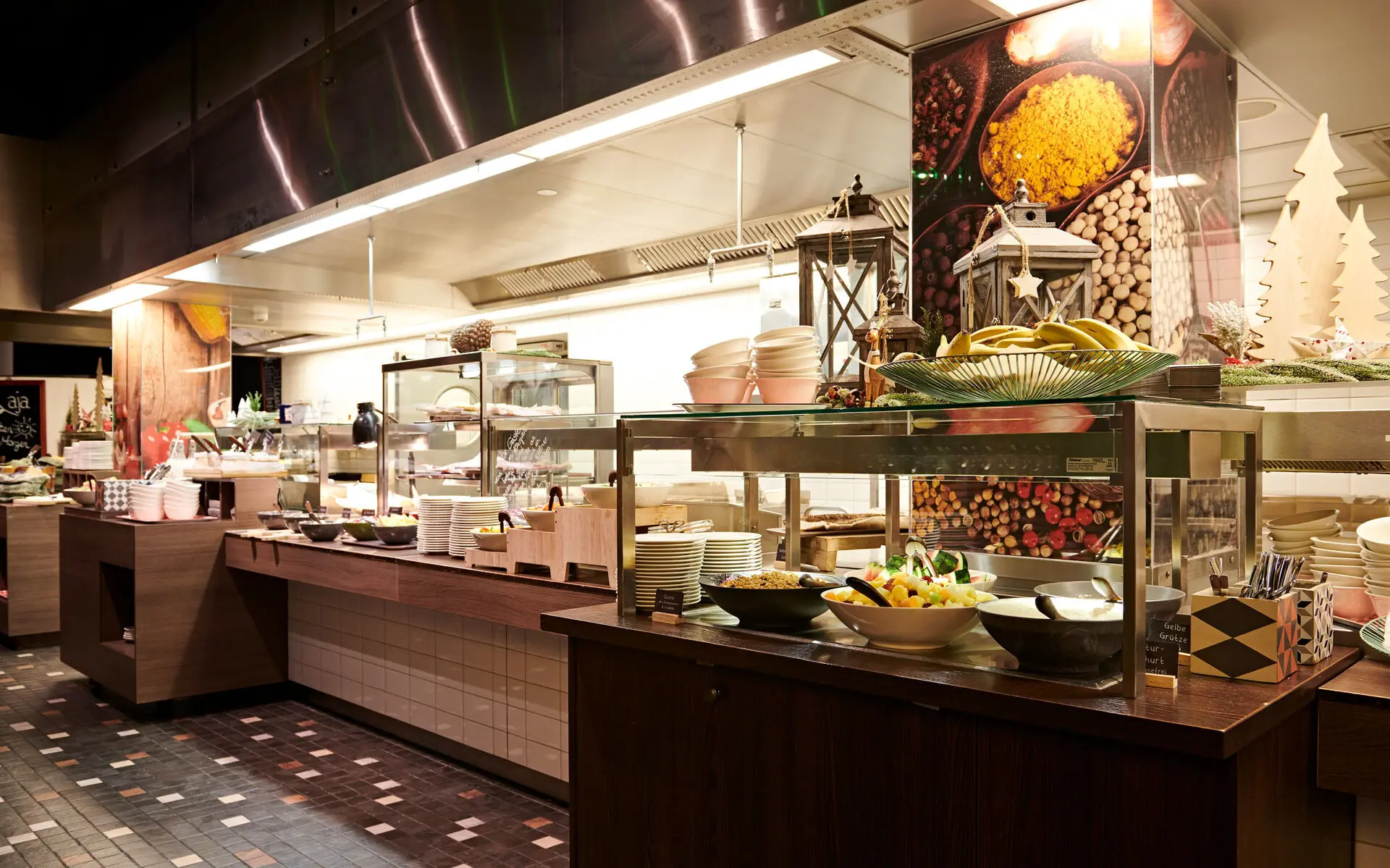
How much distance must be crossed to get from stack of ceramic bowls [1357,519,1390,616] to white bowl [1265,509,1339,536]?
0.26 metres

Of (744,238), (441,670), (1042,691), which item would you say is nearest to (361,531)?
(441,670)

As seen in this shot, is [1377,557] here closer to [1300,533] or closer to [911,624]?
[1300,533]

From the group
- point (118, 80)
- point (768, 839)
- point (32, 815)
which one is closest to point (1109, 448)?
point (768, 839)

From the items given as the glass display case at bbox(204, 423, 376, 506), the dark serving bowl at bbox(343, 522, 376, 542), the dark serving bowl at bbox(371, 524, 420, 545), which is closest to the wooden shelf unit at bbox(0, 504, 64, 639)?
the glass display case at bbox(204, 423, 376, 506)

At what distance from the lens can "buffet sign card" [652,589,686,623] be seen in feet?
6.87

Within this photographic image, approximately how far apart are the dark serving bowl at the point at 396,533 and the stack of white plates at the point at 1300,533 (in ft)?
11.3

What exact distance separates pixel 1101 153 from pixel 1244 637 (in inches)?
55.7

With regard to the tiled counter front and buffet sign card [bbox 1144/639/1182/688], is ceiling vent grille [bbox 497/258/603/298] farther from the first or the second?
buffet sign card [bbox 1144/639/1182/688]

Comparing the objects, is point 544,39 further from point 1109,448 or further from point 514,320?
point 514,320

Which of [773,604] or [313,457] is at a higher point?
[313,457]

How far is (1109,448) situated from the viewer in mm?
1453

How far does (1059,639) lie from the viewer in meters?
1.51

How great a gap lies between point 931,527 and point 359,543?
120 inches

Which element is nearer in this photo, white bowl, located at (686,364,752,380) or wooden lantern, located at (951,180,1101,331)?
wooden lantern, located at (951,180,1101,331)
